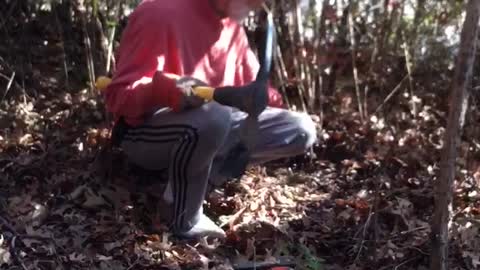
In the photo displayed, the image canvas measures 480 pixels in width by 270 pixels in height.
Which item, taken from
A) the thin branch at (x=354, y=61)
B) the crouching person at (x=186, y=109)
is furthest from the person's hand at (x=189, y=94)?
the thin branch at (x=354, y=61)

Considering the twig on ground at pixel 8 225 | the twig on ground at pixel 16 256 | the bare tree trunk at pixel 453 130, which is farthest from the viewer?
the twig on ground at pixel 8 225

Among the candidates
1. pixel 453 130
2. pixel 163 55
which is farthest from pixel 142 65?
pixel 453 130

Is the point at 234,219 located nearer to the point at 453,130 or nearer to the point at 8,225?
the point at 8,225

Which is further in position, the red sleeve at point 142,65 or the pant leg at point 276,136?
the pant leg at point 276,136

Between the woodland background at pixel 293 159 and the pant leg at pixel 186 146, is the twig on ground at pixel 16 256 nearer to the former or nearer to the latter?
the woodland background at pixel 293 159

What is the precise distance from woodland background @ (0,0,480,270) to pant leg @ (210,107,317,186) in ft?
0.68

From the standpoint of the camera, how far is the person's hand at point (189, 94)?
11.6 feet

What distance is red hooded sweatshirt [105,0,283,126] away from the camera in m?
3.65

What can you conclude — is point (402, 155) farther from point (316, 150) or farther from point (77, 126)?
point (77, 126)

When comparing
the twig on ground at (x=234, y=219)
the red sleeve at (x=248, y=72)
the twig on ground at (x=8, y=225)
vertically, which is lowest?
the twig on ground at (x=234, y=219)

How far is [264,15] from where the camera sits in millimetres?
5055

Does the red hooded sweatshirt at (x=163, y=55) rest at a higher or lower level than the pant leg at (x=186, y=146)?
higher

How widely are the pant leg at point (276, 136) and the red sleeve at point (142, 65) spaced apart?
0.39 meters

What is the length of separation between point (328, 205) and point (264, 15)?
1279 millimetres
